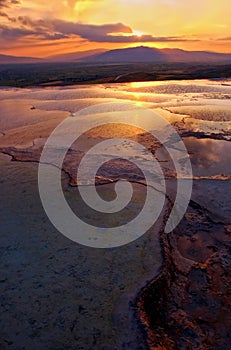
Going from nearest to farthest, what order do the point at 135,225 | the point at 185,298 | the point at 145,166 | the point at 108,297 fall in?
the point at 108,297, the point at 185,298, the point at 135,225, the point at 145,166

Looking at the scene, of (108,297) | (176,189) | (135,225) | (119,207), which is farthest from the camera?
(176,189)

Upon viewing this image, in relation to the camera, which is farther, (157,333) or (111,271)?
(111,271)

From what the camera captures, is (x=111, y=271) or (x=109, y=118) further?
(x=109, y=118)

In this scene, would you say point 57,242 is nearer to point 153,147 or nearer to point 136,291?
point 136,291

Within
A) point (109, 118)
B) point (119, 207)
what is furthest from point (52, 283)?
point (109, 118)

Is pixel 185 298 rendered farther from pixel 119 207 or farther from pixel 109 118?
pixel 109 118

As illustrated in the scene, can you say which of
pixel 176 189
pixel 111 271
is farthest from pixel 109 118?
pixel 111 271

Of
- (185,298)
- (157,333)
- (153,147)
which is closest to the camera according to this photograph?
(157,333)

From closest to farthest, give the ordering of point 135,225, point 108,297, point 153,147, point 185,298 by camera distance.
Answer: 1. point 108,297
2. point 185,298
3. point 135,225
4. point 153,147

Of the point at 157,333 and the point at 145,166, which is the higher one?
the point at 145,166
